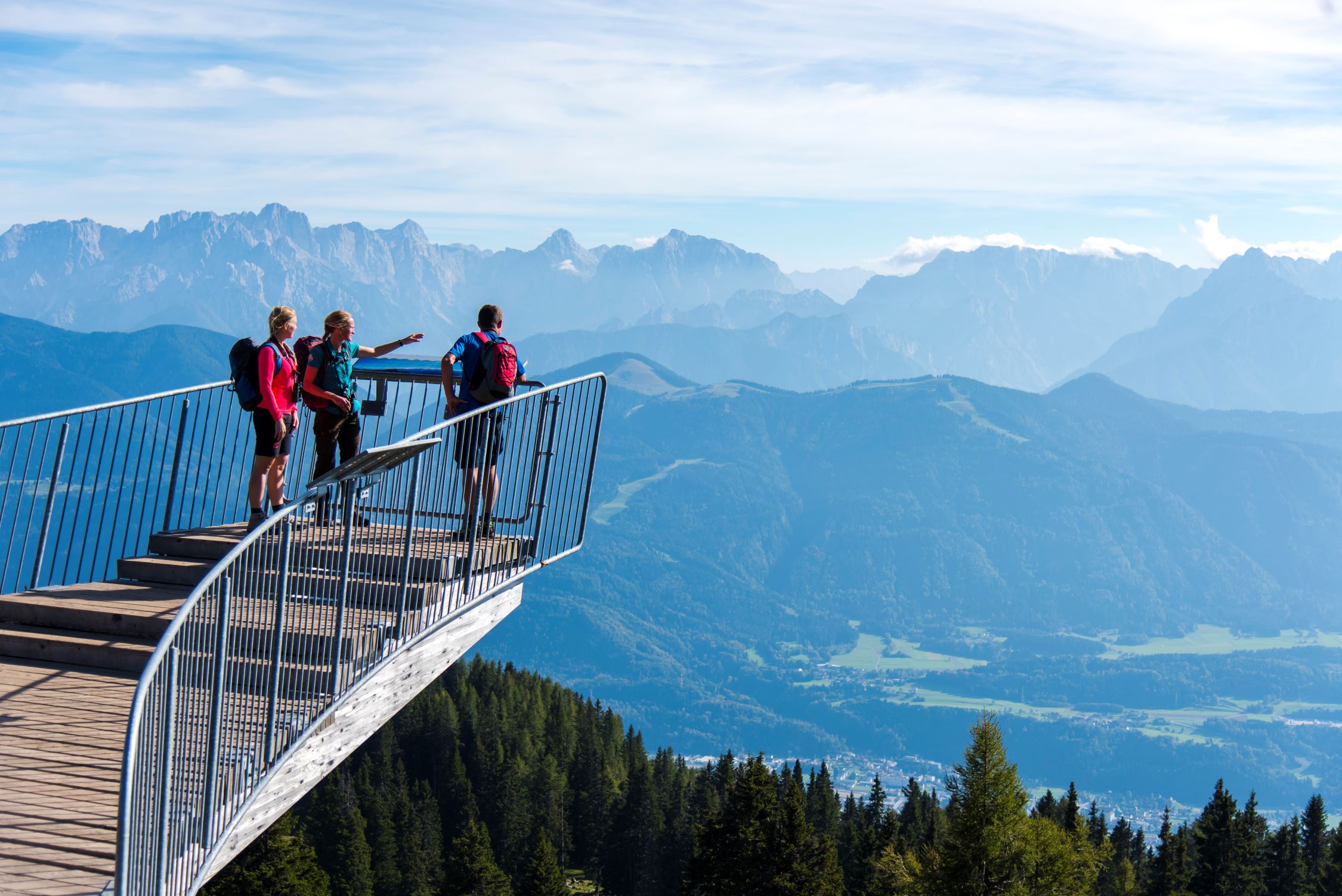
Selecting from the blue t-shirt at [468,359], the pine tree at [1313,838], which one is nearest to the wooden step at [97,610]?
the blue t-shirt at [468,359]

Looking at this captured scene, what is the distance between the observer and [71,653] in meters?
9.17

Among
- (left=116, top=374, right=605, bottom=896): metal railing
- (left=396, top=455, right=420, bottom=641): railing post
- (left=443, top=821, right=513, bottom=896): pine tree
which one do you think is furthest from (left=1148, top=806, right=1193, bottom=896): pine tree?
(left=396, top=455, right=420, bottom=641): railing post

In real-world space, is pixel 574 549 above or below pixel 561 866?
above

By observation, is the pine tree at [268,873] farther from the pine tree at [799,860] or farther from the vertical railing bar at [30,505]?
the vertical railing bar at [30,505]

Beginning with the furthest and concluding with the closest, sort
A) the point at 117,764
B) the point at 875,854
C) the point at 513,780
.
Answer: the point at 513,780 < the point at 875,854 < the point at 117,764

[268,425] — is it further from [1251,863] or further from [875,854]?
[1251,863]

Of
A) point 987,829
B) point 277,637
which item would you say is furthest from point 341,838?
point 277,637

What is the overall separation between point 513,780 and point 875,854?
2969cm

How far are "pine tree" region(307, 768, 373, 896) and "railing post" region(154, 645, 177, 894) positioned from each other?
161ft

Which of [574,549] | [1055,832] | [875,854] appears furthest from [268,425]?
[875,854]

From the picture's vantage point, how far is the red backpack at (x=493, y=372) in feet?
36.4

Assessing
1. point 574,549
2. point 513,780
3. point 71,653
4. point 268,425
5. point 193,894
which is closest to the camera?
point 193,894

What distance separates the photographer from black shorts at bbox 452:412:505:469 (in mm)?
10336

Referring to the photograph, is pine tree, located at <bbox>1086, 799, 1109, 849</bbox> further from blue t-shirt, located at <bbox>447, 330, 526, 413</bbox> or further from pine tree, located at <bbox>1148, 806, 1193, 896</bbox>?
blue t-shirt, located at <bbox>447, 330, 526, 413</bbox>
